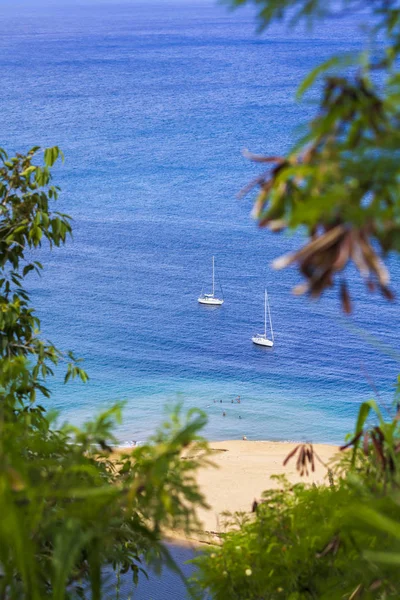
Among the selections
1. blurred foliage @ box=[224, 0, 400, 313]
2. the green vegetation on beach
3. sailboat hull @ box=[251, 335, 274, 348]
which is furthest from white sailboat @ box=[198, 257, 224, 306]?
blurred foliage @ box=[224, 0, 400, 313]

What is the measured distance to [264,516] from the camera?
125 inches

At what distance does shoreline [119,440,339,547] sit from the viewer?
43.5 feet

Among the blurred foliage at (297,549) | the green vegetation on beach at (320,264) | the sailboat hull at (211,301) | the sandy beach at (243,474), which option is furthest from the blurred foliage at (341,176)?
the sailboat hull at (211,301)

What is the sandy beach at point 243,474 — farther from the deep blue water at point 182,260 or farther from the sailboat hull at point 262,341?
the sailboat hull at point 262,341

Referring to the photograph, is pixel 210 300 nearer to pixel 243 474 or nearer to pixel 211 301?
pixel 211 301

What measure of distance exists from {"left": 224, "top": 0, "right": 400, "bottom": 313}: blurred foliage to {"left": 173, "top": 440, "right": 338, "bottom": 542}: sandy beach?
34.9ft

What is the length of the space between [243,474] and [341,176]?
14.0 m

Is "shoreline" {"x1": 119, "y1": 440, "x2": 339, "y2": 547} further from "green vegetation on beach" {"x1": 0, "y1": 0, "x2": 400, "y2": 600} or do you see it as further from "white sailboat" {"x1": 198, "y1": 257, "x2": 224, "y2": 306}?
"green vegetation on beach" {"x1": 0, "y1": 0, "x2": 400, "y2": 600}

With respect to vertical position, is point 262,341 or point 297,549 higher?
point 262,341

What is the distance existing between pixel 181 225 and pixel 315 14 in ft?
96.4

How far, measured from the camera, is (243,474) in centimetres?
1457

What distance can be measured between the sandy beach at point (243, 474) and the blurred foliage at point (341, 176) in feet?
34.9

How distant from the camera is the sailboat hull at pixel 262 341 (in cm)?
2219

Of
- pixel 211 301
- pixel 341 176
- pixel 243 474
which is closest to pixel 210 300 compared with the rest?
pixel 211 301
